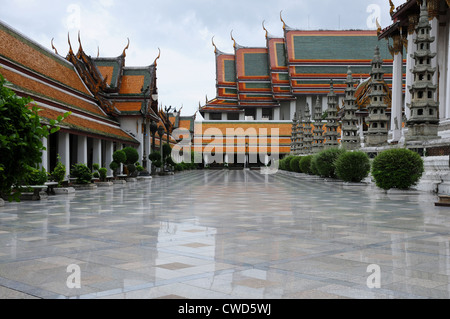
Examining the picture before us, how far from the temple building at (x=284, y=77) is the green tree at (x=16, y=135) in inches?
2519

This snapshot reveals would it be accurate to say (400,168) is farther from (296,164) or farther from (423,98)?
(296,164)

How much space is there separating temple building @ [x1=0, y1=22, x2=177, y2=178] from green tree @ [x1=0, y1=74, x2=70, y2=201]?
15838 mm

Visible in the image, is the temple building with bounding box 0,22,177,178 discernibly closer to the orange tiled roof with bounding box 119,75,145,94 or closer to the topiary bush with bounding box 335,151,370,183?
the orange tiled roof with bounding box 119,75,145,94

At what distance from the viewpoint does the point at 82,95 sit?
34.2 meters

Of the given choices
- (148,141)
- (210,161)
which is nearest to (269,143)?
(210,161)

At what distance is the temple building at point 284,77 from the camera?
6962cm

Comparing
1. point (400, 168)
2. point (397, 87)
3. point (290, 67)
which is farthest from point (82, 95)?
point (290, 67)

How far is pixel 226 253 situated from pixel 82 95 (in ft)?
98.3

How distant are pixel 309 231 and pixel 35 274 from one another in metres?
5.09

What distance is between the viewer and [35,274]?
5418 millimetres

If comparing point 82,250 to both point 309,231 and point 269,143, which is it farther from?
point 269,143

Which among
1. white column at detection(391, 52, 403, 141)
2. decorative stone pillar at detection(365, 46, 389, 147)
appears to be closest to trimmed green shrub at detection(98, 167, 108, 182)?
decorative stone pillar at detection(365, 46, 389, 147)

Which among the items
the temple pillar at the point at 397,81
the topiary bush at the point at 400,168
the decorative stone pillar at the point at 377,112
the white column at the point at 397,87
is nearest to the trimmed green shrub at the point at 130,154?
the decorative stone pillar at the point at 377,112

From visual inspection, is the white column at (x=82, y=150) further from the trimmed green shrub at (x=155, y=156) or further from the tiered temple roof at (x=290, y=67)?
the tiered temple roof at (x=290, y=67)
